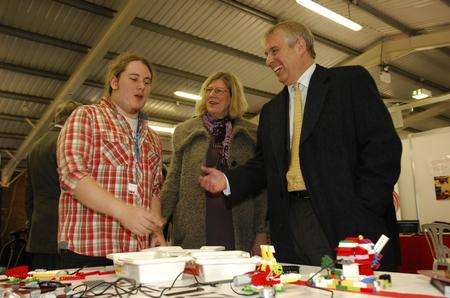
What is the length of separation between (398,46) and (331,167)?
6240 millimetres

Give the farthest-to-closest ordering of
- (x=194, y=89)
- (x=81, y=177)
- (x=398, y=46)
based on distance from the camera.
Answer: (x=194, y=89)
(x=398, y=46)
(x=81, y=177)

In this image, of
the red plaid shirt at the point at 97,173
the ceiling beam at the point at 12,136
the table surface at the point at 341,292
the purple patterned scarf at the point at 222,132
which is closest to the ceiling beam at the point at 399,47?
the purple patterned scarf at the point at 222,132

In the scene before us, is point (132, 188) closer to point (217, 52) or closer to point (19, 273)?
point (19, 273)

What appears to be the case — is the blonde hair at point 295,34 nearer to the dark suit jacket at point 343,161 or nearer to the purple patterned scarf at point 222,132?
the dark suit jacket at point 343,161

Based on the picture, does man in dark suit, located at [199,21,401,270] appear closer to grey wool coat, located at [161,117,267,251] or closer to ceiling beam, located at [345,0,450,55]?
grey wool coat, located at [161,117,267,251]

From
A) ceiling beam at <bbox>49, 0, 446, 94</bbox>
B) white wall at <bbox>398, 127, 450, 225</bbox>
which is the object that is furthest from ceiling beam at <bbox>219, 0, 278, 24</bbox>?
white wall at <bbox>398, 127, 450, 225</bbox>

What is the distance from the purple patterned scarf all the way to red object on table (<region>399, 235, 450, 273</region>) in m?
2.58

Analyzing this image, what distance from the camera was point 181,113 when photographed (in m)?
9.56

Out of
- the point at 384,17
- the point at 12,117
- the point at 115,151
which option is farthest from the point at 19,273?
the point at 12,117

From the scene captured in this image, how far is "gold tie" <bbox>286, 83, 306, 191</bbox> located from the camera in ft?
5.19

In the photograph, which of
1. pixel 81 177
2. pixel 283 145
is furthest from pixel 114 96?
pixel 283 145

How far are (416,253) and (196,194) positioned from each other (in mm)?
2842

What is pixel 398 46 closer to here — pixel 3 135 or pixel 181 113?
pixel 181 113

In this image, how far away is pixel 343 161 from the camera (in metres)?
1.51
